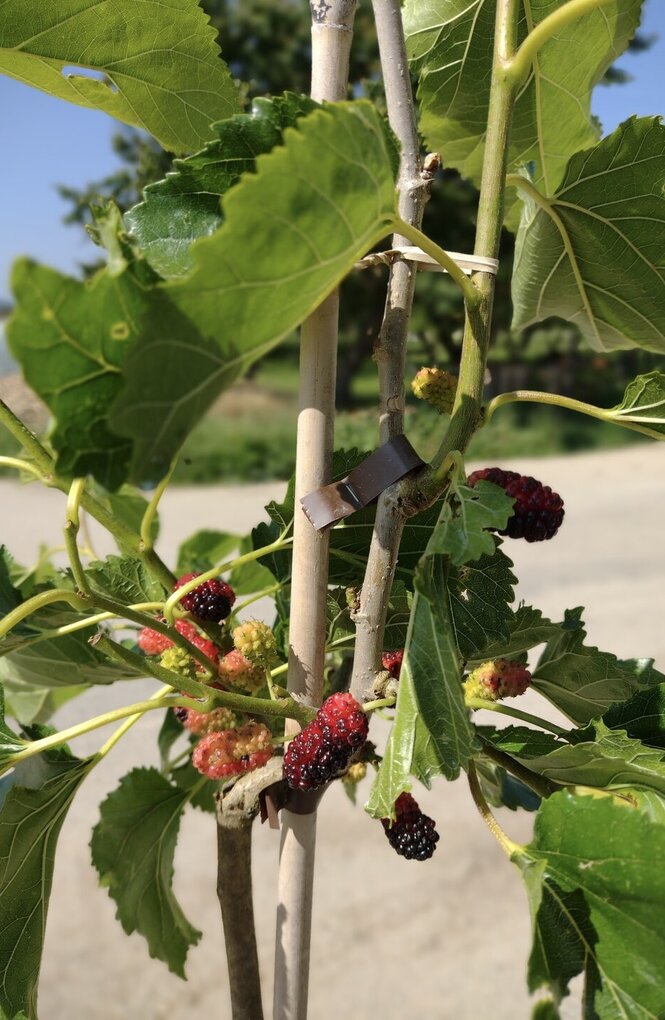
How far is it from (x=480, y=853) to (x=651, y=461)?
3297mm

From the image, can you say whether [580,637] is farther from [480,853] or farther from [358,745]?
[480,853]

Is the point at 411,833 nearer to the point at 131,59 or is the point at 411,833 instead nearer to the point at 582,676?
the point at 582,676

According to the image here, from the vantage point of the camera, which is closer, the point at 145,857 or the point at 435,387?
the point at 435,387

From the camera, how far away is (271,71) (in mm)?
5445

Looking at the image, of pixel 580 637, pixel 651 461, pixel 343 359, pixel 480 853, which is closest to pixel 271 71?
pixel 343 359

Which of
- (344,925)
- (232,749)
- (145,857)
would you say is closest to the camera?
(232,749)

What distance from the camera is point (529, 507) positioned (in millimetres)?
385

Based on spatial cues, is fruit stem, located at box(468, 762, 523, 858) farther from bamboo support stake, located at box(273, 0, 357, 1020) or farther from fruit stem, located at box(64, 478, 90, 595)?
fruit stem, located at box(64, 478, 90, 595)

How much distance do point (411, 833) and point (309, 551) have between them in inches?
5.3

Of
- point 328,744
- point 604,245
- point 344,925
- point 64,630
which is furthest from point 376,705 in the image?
point 344,925

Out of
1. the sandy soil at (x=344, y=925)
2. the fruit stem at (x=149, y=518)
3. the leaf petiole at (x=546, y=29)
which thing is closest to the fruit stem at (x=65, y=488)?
the fruit stem at (x=149, y=518)

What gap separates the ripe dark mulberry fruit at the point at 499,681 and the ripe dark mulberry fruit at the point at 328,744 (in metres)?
0.09

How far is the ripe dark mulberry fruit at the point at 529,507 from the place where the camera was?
1.25 feet

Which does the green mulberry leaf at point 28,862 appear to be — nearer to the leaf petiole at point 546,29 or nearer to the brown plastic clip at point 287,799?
the brown plastic clip at point 287,799
